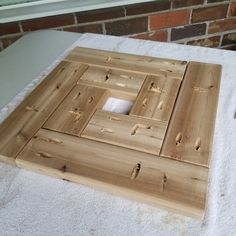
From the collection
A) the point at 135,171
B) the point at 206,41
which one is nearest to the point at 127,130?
the point at 135,171

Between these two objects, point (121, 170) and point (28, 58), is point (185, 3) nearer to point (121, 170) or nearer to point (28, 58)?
point (28, 58)

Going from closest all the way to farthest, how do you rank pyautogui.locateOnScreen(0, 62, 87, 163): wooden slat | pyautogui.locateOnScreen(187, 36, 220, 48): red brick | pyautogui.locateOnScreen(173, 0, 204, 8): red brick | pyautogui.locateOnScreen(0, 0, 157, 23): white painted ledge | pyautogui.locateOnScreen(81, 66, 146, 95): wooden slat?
pyautogui.locateOnScreen(0, 62, 87, 163): wooden slat, pyautogui.locateOnScreen(81, 66, 146, 95): wooden slat, pyautogui.locateOnScreen(0, 0, 157, 23): white painted ledge, pyautogui.locateOnScreen(173, 0, 204, 8): red brick, pyautogui.locateOnScreen(187, 36, 220, 48): red brick

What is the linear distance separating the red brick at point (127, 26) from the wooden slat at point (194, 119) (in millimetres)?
566

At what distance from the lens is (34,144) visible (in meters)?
0.55

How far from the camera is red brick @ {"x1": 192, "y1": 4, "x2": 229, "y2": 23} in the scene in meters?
1.23

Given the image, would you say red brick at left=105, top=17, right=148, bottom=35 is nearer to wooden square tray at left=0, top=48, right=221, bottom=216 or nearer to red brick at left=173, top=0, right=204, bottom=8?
red brick at left=173, top=0, right=204, bottom=8

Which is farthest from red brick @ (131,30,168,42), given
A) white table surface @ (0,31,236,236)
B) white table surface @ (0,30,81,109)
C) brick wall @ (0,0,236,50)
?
white table surface @ (0,31,236,236)

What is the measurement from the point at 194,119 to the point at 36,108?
353 millimetres

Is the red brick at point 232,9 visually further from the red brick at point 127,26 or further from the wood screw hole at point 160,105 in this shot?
the wood screw hole at point 160,105

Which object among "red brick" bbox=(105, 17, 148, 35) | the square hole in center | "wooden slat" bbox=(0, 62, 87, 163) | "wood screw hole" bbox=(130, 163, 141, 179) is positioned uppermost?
"wooden slat" bbox=(0, 62, 87, 163)

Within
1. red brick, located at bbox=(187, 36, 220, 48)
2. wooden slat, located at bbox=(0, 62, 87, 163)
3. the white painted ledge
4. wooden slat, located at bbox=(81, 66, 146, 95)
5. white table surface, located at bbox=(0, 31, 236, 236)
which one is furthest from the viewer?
red brick, located at bbox=(187, 36, 220, 48)

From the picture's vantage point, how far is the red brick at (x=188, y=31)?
128cm

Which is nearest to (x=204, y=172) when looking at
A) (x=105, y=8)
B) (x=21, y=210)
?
(x=21, y=210)

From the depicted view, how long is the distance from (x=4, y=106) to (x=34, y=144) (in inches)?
8.0
